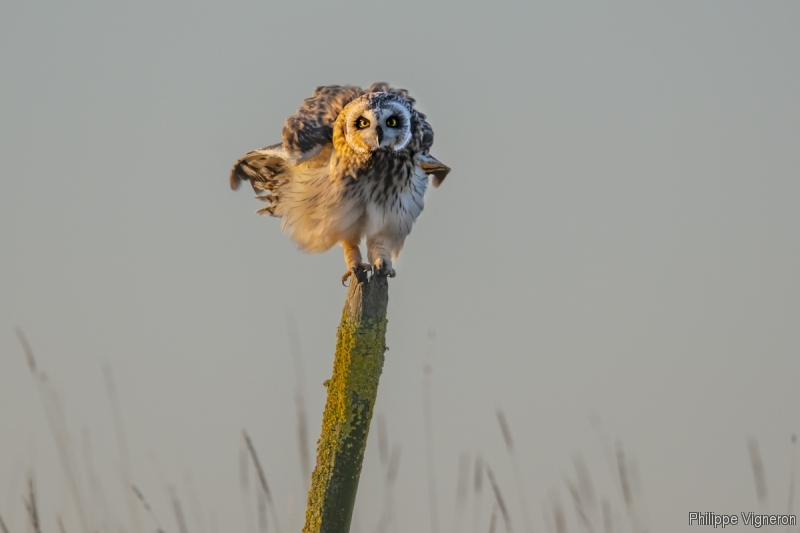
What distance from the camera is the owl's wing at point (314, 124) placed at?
382 cm

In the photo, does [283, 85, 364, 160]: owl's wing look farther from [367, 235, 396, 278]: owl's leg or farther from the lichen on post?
the lichen on post

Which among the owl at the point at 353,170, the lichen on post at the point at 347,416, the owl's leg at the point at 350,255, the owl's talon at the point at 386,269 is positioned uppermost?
the owl at the point at 353,170

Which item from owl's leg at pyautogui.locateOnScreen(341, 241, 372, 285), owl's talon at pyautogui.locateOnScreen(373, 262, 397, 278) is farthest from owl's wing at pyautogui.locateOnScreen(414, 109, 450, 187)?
owl's talon at pyautogui.locateOnScreen(373, 262, 397, 278)

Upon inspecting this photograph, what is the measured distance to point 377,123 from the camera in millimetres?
3463

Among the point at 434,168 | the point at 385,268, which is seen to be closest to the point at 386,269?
the point at 385,268

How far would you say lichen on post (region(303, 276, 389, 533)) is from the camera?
8.69 feet

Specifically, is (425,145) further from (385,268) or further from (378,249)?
(385,268)

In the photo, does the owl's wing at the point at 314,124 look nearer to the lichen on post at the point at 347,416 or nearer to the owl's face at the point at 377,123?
the owl's face at the point at 377,123

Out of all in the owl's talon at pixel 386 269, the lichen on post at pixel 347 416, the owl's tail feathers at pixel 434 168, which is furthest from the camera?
the owl's tail feathers at pixel 434 168

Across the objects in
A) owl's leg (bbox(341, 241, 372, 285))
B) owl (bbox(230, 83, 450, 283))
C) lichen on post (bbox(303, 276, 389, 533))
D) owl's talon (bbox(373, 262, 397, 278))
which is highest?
owl (bbox(230, 83, 450, 283))

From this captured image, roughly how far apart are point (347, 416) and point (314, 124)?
5.13 ft

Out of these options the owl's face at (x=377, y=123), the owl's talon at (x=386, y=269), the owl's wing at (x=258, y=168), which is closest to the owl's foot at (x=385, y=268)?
the owl's talon at (x=386, y=269)

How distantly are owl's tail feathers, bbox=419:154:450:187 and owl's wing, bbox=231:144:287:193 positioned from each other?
58cm

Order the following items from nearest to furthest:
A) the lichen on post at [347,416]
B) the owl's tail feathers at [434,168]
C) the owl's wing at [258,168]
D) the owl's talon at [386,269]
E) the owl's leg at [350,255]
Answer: the lichen on post at [347,416]
the owl's talon at [386,269]
the owl's leg at [350,255]
the owl's tail feathers at [434,168]
the owl's wing at [258,168]
